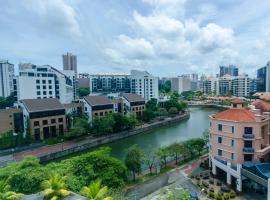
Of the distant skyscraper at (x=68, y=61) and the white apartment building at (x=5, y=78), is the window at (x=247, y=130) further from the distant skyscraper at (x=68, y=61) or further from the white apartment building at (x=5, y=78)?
the distant skyscraper at (x=68, y=61)

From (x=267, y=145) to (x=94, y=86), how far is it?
57.0 meters

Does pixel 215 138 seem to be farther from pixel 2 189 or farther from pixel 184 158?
pixel 2 189

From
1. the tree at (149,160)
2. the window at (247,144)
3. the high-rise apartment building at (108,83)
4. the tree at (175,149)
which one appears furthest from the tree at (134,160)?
the high-rise apartment building at (108,83)

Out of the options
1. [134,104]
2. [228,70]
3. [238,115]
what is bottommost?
[134,104]

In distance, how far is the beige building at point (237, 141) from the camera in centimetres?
1488

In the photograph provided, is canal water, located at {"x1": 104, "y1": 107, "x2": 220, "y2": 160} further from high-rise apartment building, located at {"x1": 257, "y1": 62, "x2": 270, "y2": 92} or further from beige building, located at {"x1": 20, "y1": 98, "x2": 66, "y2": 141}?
high-rise apartment building, located at {"x1": 257, "y1": 62, "x2": 270, "y2": 92}

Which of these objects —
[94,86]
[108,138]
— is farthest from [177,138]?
[94,86]

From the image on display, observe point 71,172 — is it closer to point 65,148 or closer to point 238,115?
point 238,115

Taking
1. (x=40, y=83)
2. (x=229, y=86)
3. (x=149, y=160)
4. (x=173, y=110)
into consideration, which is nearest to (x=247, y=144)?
(x=149, y=160)

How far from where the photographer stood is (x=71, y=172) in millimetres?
12547

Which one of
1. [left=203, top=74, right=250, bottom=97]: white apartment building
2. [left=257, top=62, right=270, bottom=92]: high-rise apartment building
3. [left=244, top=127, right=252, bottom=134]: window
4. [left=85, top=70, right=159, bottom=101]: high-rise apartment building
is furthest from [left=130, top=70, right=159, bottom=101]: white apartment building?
[left=257, top=62, right=270, bottom=92]: high-rise apartment building

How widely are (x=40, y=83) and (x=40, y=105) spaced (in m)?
9.87

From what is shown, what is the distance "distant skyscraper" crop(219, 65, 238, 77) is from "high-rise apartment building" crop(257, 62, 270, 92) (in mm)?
37527

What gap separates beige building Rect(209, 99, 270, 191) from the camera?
48.8 feet
